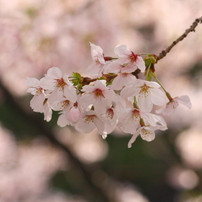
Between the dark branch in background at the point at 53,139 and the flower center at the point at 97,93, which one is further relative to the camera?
the dark branch in background at the point at 53,139

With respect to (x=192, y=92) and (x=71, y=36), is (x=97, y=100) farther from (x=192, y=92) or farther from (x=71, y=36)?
(x=192, y=92)

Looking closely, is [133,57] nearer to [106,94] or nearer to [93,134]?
[106,94]

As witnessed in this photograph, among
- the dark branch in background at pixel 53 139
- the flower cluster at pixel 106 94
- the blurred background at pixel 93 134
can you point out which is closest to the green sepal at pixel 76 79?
the flower cluster at pixel 106 94

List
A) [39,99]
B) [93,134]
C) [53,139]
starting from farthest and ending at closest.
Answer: [93,134] < [53,139] < [39,99]

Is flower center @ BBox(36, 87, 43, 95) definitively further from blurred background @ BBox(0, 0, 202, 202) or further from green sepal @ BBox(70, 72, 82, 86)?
blurred background @ BBox(0, 0, 202, 202)

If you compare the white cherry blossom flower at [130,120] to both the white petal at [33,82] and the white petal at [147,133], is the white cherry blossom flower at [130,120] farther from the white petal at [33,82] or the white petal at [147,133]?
the white petal at [33,82]

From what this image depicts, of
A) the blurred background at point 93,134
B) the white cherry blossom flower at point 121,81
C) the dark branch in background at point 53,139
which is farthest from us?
the blurred background at point 93,134

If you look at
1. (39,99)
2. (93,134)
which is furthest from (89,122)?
(93,134)
